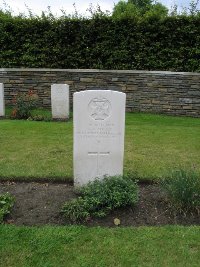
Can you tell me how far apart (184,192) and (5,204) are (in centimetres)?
204

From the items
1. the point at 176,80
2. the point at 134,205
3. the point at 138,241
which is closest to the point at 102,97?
the point at 134,205

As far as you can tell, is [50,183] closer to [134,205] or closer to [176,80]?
[134,205]

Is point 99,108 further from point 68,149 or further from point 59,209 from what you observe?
point 68,149

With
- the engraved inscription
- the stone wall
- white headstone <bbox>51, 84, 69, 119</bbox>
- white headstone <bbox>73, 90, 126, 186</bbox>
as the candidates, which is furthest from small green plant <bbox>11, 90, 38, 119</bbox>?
the engraved inscription

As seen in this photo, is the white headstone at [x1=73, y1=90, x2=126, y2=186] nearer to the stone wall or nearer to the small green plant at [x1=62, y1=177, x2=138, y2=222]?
the small green plant at [x1=62, y1=177, x2=138, y2=222]

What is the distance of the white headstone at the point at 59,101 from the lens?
36.6ft

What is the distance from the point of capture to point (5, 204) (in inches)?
172

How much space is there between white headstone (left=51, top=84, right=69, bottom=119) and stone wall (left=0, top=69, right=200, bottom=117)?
5.17 feet

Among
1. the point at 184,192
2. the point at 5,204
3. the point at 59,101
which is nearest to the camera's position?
the point at 184,192

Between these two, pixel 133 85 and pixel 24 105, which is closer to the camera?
pixel 24 105

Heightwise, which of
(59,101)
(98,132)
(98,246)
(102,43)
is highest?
(102,43)

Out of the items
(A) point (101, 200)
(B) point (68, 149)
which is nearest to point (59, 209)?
(A) point (101, 200)

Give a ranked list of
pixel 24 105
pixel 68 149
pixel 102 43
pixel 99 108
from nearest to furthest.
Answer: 1. pixel 99 108
2. pixel 68 149
3. pixel 24 105
4. pixel 102 43

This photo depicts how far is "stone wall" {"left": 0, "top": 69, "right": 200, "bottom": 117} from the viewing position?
39.3 feet
